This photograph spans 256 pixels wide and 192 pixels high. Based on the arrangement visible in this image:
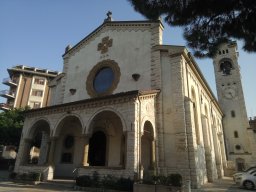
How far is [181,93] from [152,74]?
2796 millimetres

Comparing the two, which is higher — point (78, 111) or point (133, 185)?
point (78, 111)

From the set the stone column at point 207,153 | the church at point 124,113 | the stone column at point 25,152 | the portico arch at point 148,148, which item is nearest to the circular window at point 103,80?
the church at point 124,113

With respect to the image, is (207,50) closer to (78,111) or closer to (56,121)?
(78,111)

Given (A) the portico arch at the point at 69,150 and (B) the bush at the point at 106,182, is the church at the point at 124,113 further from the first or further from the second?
(B) the bush at the point at 106,182

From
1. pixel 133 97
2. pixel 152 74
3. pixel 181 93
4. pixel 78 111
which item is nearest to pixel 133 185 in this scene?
pixel 133 97

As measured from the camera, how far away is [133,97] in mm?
13258

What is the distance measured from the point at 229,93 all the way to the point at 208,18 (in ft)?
109

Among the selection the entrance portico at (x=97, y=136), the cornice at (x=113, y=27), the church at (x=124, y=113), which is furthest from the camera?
the cornice at (x=113, y=27)

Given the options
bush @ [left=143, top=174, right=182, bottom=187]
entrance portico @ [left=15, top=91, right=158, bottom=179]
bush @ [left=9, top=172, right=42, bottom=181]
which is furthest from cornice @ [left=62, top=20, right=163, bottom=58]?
bush @ [left=9, top=172, right=42, bottom=181]

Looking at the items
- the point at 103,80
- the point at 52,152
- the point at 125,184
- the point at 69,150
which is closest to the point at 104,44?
the point at 103,80

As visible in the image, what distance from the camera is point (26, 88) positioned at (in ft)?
168

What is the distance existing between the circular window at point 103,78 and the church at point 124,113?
3.6 inches

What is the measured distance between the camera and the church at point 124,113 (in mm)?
13820

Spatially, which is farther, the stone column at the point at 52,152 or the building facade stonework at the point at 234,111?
the building facade stonework at the point at 234,111
